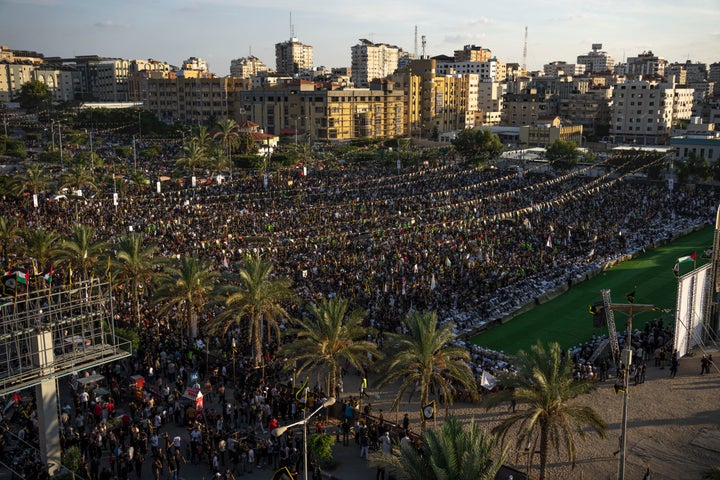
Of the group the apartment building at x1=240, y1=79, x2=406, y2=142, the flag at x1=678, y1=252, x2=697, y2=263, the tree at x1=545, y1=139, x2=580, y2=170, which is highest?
the apartment building at x1=240, y1=79, x2=406, y2=142

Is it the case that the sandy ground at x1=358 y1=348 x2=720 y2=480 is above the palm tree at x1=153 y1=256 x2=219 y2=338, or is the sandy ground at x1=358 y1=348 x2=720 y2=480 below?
below

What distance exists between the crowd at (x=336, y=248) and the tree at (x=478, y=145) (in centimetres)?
916

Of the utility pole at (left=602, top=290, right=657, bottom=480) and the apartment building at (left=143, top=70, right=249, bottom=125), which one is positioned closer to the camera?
the utility pole at (left=602, top=290, right=657, bottom=480)

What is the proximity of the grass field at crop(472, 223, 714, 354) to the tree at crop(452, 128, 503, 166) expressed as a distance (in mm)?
37786

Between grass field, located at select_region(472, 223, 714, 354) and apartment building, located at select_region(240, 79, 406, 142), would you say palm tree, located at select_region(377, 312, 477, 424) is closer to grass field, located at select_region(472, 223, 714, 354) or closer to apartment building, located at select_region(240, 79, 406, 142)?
grass field, located at select_region(472, 223, 714, 354)

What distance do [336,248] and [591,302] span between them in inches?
635

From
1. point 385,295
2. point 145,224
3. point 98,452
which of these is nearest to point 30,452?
point 98,452

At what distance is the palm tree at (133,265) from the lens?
2947 cm

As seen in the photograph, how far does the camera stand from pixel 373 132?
116 meters

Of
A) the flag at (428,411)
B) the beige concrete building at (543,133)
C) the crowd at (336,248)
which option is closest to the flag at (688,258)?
the crowd at (336,248)

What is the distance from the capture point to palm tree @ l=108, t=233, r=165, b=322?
29469 mm

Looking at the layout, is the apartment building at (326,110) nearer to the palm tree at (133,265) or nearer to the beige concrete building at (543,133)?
the beige concrete building at (543,133)

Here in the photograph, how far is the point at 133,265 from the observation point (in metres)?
29.6

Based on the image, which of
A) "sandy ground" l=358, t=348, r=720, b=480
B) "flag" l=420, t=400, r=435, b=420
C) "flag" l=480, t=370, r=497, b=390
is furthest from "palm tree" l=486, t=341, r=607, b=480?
"flag" l=480, t=370, r=497, b=390
